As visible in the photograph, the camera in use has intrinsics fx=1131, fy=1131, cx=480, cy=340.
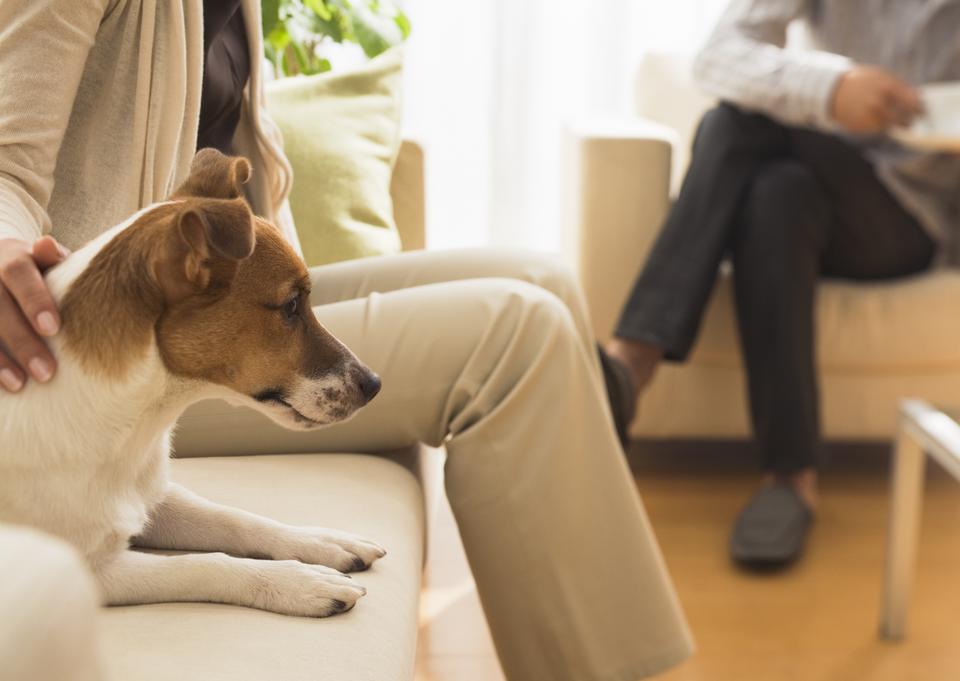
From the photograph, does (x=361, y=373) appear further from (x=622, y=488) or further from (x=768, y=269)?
(x=768, y=269)

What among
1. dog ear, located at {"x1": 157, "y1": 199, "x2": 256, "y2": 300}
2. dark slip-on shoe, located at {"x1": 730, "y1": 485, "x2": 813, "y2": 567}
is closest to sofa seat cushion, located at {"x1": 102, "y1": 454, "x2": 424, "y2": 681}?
dog ear, located at {"x1": 157, "y1": 199, "x2": 256, "y2": 300}

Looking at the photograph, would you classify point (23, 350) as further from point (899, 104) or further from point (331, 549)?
point (899, 104)

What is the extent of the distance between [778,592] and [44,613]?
167cm

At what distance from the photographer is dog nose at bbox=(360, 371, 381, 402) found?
96 cm

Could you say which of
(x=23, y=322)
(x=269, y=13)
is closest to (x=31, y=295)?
(x=23, y=322)

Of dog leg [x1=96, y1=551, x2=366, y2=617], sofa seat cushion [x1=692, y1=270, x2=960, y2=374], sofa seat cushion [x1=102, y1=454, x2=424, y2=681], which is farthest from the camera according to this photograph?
sofa seat cushion [x1=692, y1=270, x2=960, y2=374]

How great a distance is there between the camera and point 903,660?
66.1 inches

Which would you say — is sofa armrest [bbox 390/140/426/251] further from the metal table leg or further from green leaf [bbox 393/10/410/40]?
the metal table leg

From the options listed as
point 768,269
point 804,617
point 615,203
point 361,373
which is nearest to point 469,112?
point 615,203

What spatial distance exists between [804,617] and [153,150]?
1245mm

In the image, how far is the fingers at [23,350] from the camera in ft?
2.66

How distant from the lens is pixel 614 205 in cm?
228

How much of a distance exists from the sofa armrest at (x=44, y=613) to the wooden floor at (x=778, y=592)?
1.27 meters

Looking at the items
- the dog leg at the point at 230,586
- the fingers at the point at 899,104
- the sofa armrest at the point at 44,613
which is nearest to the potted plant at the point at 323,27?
the fingers at the point at 899,104
